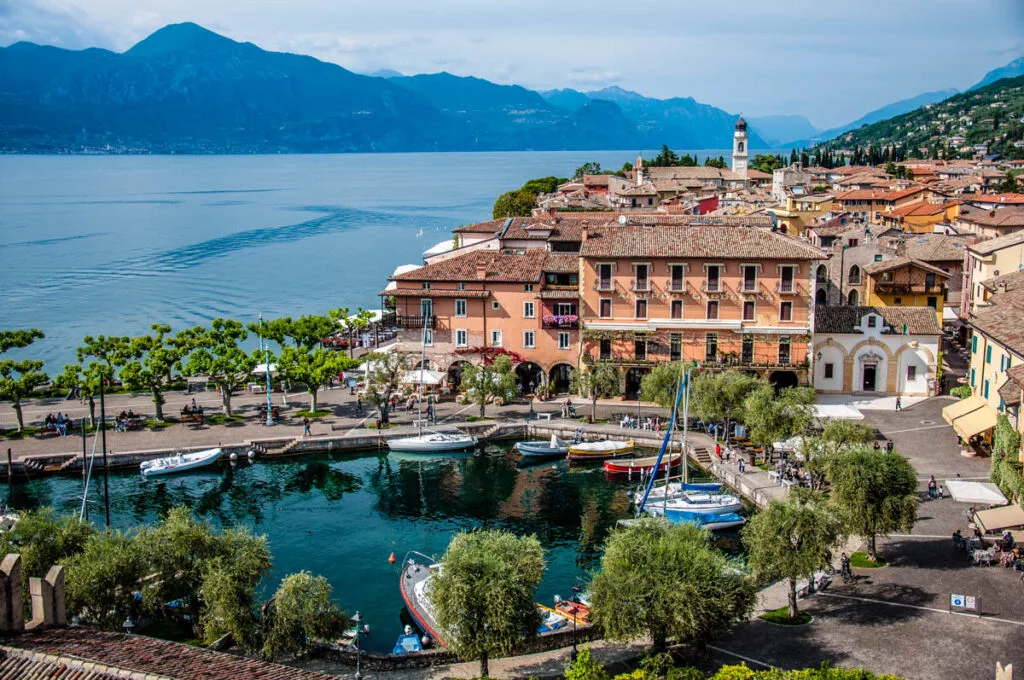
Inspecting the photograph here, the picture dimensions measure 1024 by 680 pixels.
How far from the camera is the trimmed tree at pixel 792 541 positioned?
32.4 metres

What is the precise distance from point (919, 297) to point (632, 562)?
5059cm

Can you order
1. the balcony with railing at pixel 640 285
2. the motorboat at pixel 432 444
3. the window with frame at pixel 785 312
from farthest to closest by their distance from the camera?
1. the balcony with railing at pixel 640 285
2. the window with frame at pixel 785 312
3. the motorboat at pixel 432 444

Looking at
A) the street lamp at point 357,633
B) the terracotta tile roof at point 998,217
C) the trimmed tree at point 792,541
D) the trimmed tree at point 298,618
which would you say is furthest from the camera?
the terracotta tile roof at point 998,217

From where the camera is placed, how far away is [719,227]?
214 feet

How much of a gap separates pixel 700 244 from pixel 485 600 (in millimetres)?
39061

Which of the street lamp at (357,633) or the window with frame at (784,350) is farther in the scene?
the window with frame at (784,350)

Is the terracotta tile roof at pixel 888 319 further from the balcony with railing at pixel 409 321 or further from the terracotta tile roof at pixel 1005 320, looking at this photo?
the balcony with railing at pixel 409 321

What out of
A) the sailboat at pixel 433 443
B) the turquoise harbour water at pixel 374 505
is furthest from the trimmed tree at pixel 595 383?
the sailboat at pixel 433 443

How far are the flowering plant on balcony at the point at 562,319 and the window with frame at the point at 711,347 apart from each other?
28.5 feet

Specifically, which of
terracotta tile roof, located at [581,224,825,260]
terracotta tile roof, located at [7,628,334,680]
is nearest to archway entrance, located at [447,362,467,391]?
terracotta tile roof, located at [581,224,825,260]

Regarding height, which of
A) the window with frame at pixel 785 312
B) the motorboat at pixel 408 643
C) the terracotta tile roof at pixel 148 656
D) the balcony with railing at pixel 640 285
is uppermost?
the balcony with railing at pixel 640 285

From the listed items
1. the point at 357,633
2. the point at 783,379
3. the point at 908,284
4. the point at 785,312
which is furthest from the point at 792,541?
the point at 908,284

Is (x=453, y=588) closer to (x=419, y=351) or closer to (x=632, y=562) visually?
(x=632, y=562)

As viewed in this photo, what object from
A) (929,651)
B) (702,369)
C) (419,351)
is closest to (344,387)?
(419,351)
